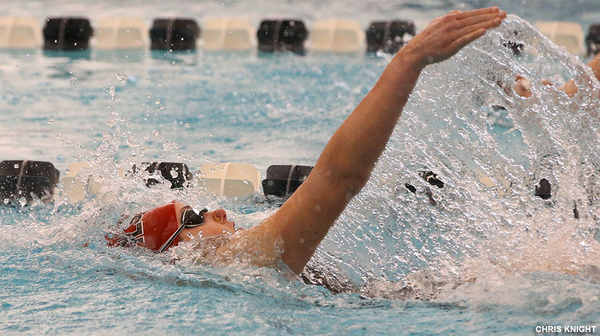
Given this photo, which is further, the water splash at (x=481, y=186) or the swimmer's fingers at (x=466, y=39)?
the water splash at (x=481, y=186)

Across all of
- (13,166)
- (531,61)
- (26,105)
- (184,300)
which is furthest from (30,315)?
(531,61)

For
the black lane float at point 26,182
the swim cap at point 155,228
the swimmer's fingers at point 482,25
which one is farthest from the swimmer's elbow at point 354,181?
the black lane float at point 26,182

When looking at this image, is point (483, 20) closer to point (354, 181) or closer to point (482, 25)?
point (482, 25)

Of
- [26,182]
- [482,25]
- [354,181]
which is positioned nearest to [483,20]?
[482,25]

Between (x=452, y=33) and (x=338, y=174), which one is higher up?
(x=452, y=33)

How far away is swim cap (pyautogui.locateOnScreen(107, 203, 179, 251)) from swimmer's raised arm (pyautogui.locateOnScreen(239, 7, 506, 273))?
0.35 m

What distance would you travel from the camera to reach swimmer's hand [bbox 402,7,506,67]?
1.58m

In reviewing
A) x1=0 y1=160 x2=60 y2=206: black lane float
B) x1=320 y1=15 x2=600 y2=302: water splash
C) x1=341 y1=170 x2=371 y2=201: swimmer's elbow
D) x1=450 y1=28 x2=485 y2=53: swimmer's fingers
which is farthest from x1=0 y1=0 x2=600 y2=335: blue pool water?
x1=450 y1=28 x2=485 y2=53: swimmer's fingers

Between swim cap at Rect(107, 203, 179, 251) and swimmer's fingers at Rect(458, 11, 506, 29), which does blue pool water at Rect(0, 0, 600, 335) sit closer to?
swim cap at Rect(107, 203, 179, 251)

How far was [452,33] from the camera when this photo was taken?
1.62 meters

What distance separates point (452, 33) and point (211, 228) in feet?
2.93

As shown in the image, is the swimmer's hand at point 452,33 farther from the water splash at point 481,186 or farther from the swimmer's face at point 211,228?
the swimmer's face at point 211,228

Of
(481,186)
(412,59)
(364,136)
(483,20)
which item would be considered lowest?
(481,186)

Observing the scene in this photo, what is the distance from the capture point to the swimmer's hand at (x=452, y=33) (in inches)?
62.2
